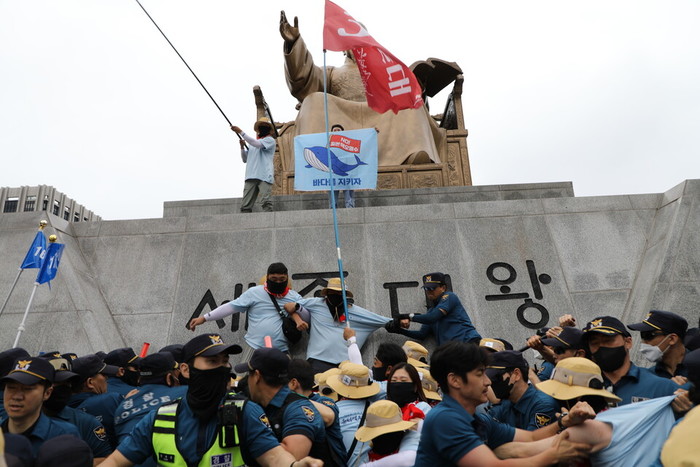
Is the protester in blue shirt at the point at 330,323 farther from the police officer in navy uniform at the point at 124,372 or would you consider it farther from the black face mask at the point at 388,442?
the black face mask at the point at 388,442

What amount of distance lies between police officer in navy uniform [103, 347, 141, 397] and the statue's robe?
7076 mm

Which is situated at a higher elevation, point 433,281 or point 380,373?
point 433,281

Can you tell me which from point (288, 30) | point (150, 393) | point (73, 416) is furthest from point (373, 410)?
point (288, 30)

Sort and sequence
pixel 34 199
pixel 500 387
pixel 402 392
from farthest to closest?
pixel 34 199 → pixel 500 387 → pixel 402 392

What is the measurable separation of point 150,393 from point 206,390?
1.06 m

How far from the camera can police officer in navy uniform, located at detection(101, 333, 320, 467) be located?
2.44 metres

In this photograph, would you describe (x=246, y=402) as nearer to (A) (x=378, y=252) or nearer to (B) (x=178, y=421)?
(B) (x=178, y=421)

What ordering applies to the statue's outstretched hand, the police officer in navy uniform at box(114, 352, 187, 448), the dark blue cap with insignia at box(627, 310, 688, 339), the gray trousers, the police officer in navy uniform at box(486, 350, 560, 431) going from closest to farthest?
the police officer in navy uniform at box(486, 350, 560, 431), the police officer in navy uniform at box(114, 352, 187, 448), the dark blue cap with insignia at box(627, 310, 688, 339), the gray trousers, the statue's outstretched hand

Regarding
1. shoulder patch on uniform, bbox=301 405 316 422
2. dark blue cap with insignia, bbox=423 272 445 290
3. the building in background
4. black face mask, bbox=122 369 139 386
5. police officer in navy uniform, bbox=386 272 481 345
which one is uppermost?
the building in background

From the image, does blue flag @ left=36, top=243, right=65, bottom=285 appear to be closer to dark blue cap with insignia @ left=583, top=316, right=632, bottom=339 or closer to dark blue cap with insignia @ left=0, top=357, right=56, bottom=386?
dark blue cap with insignia @ left=0, top=357, right=56, bottom=386

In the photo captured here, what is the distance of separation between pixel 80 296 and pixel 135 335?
2.69 ft

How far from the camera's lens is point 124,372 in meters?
4.35

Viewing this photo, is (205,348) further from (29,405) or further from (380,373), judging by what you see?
(380,373)

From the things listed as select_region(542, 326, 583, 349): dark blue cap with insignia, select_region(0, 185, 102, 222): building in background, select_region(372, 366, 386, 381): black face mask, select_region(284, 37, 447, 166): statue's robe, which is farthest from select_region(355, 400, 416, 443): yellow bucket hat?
select_region(0, 185, 102, 222): building in background
